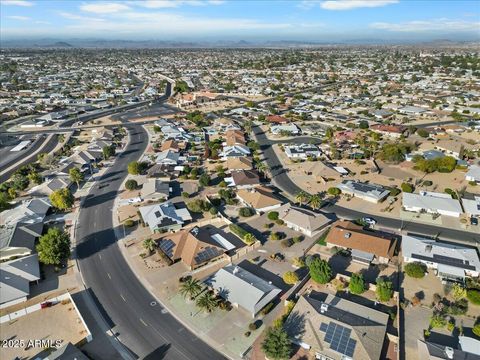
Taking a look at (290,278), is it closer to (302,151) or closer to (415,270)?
(415,270)

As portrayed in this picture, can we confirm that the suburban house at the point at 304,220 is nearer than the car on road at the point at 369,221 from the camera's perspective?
Yes

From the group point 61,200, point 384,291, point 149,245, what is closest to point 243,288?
point 384,291

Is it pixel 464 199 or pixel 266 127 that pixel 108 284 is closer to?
pixel 464 199

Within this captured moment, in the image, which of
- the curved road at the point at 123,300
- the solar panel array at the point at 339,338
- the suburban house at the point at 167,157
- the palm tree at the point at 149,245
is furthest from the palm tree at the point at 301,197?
the suburban house at the point at 167,157

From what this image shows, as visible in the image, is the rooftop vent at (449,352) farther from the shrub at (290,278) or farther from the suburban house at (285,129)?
the suburban house at (285,129)

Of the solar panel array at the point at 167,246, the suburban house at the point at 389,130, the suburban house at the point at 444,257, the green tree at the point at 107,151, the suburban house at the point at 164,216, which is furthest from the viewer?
the suburban house at the point at 389,130

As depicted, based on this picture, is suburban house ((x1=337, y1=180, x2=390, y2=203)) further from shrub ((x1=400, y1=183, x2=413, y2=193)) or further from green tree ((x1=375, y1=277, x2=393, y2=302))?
green tree ((x1=375, y1=277, x2=393, y2=302))
